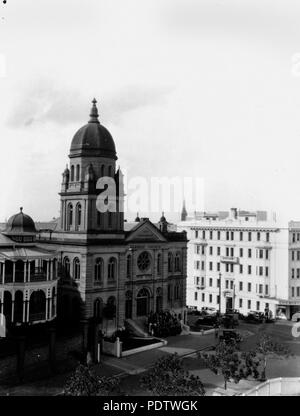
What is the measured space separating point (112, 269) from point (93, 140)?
42.3 ft

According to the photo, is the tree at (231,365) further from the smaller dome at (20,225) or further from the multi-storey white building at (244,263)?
the multi-storey white building at (244,263)

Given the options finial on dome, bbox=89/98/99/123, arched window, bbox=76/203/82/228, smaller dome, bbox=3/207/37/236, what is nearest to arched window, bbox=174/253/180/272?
arched window, bbox=76/203/82/228

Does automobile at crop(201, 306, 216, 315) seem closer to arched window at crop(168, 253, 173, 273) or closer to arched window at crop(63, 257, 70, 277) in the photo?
arched window at crop(168, 253, 173, 273)

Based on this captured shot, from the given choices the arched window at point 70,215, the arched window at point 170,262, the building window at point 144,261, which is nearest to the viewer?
the arched window at point 70,215

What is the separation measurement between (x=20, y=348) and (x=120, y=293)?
1540cm

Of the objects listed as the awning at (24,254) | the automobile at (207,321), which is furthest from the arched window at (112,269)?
the automobile at (207,321)

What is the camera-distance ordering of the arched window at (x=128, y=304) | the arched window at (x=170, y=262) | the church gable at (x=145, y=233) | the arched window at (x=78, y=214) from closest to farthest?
the arched window at (x=78, y=214)
the arched window at (x=128, y=304)
the church gable at (x=145, y=233)
the arched window at (x=170, y=262)

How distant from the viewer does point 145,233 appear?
52.4m

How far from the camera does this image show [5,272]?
3950cm

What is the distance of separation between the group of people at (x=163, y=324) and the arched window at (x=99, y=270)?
26.8 feet

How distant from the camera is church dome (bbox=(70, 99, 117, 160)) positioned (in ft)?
154

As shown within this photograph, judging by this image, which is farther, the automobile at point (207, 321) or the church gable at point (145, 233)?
the automobile at point (207, 321)

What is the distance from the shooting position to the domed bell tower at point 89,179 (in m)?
46.1

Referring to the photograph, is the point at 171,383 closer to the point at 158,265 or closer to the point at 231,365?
the point at 231,365
